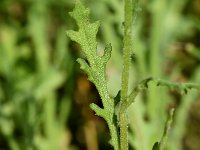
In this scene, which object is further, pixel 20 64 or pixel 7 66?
pixel 20 64

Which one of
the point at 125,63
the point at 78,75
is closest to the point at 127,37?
the point at 125,63

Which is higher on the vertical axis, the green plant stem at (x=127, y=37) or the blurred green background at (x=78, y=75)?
the blurred green background at (x=78, y=75)

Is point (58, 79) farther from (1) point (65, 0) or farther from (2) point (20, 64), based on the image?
(1) point (65, 0)

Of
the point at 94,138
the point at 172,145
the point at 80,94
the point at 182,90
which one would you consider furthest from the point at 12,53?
the point at 182,90

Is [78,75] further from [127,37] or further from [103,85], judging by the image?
[127,37]

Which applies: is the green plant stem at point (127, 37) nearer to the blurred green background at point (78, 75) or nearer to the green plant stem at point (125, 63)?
the green plant stem at point (125, 63)

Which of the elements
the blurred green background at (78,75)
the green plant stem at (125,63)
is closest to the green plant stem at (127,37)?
the green plant stem at (125,63)

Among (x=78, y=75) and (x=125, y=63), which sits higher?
(x=78, y=75)

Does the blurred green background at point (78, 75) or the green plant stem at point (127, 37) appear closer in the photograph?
the green plant stem at point (127, 37)
